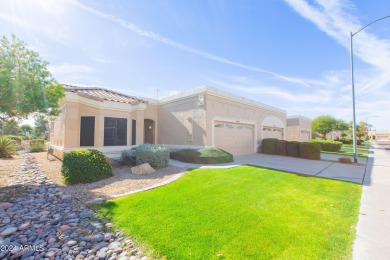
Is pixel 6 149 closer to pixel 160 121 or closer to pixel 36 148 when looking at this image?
pixel 36 148

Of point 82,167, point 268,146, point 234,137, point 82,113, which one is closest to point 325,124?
point 268,146

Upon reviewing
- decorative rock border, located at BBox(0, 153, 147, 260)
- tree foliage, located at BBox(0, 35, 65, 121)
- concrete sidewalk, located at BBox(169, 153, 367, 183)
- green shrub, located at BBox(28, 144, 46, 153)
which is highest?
tree foliage, located at BBox(0, 35, 65, 121)

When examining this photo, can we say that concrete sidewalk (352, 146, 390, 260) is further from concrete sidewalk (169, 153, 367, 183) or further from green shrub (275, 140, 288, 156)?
green shrub (275, 140, 288, 156)

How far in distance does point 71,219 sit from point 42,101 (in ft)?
14.4

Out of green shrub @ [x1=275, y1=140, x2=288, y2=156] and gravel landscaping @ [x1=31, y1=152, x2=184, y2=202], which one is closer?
gravel landscaping @ [x1=31, y1=152, x2=184, y2=202]

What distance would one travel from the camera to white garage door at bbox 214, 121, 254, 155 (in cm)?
1307

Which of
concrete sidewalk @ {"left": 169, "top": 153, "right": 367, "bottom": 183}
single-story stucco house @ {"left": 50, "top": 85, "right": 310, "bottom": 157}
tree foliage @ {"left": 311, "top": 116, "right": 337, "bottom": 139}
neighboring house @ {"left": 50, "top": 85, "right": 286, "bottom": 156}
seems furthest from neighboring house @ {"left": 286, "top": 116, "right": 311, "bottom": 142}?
concrete sidewalk @ {"left": 169, "top": 153, "right": 367, "bottom": 183}

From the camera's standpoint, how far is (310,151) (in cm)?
1336

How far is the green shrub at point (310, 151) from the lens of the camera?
520 inches

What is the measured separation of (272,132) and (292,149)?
4.84 metres

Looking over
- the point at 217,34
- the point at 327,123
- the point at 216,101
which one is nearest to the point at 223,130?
the point at 216,101

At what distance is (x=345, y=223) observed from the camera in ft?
12.5

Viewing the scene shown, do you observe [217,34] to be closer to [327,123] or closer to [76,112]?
[76,112]

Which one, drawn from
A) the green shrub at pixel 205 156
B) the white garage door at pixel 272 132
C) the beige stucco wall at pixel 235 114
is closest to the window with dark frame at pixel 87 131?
the green shrub at pixel 205 156
